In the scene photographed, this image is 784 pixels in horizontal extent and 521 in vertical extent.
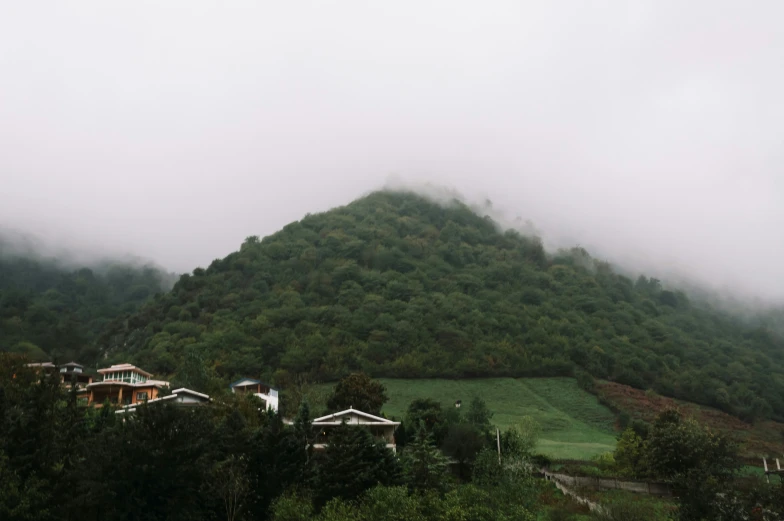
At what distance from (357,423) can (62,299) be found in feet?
269

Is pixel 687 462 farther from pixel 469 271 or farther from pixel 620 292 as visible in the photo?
pixel 620 292

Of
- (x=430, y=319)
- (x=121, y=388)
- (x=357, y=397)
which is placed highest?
(x=430, y=319)

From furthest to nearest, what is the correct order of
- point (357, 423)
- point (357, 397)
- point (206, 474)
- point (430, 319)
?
1. point (430, 319)
2. point (357, 397)
3. point (357, 423)
4. point (206, 474)

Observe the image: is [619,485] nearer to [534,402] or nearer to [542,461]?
[542,461]

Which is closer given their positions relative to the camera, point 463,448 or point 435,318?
point 463,448

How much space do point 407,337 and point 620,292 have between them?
2103 inches

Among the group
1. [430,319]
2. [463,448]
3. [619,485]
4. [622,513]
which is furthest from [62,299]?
[622,513]

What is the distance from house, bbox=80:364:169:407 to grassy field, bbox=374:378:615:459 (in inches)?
737

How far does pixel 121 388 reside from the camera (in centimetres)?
4881

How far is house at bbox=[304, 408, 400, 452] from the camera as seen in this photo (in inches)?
1463

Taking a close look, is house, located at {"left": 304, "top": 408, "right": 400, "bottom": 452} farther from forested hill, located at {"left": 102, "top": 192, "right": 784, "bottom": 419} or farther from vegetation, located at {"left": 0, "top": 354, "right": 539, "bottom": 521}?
forested hill, located at {"left": 102, "top": 192, "right": 784, "bottom": 419}

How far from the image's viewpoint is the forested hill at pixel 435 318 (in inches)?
3056

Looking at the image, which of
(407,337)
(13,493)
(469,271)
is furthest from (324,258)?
(13,493)

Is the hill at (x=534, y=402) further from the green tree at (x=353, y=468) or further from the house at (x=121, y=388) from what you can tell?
the green tree at (x=353, y=468)
